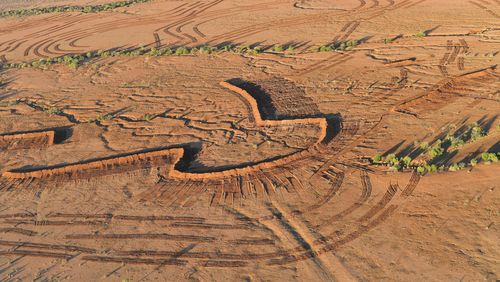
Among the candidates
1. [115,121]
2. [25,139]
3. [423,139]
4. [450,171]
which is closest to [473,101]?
[423,139]

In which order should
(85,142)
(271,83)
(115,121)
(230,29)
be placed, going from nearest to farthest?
(85,142)
(115,121)
(271,83)
(230,29)

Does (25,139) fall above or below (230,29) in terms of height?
below

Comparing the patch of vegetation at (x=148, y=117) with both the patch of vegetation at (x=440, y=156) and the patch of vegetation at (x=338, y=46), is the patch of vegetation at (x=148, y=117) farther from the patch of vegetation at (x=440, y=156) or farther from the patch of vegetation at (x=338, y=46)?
the patch of vegetation at (x=338, y=46)

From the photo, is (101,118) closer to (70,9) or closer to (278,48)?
(278,48)

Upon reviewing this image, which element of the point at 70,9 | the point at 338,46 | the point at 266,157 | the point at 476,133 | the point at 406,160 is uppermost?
the point at 70,9

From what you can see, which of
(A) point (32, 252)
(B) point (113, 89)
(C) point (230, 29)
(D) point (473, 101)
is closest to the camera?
(A) point (32, 252)

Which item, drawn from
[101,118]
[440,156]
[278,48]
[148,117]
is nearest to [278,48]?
[278,48]

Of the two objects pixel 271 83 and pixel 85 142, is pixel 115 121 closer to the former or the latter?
pixel 85 142

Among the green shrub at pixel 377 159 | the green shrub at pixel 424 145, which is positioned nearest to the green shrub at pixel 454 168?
the green shrub at pixel 424 145
